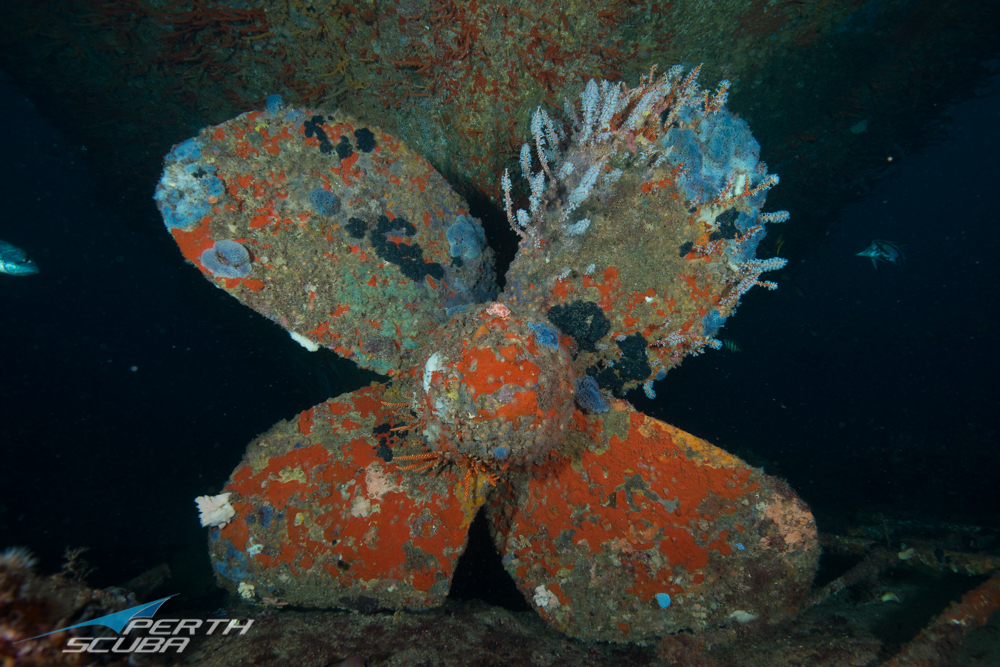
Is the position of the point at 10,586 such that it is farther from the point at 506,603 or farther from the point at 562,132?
the point at 562,132

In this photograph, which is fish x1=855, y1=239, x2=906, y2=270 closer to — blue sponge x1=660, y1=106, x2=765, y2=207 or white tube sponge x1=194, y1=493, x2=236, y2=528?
blue sponge x1=660, y1=106, x2=765, y2=207

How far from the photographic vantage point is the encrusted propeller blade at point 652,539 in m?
3.07

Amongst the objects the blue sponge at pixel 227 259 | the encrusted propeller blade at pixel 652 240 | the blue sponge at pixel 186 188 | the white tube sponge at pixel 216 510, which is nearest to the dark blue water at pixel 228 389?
the blue sponge at pixel 227 259

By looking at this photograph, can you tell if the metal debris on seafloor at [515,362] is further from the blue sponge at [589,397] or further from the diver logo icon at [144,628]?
the diver logo icon at [144,628]

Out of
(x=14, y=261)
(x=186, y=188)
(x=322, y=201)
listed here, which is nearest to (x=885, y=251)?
(x=322, y=201)

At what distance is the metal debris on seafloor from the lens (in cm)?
307

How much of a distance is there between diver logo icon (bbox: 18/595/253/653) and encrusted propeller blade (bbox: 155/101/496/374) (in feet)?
7.63

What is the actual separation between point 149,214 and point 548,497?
1487 centimetres

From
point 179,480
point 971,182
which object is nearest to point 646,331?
point 179,480

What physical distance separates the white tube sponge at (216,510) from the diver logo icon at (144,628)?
2.60 ft

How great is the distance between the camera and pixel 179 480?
15.9m

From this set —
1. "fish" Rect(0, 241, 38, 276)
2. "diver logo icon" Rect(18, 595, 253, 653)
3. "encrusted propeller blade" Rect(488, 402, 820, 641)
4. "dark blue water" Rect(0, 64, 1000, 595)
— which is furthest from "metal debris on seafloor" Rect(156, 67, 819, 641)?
"fish" Rect(0, 241, 38, 276)

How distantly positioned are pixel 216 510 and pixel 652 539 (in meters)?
3.90

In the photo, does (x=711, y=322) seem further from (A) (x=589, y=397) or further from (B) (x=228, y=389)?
(B) (x=228, y=389)
